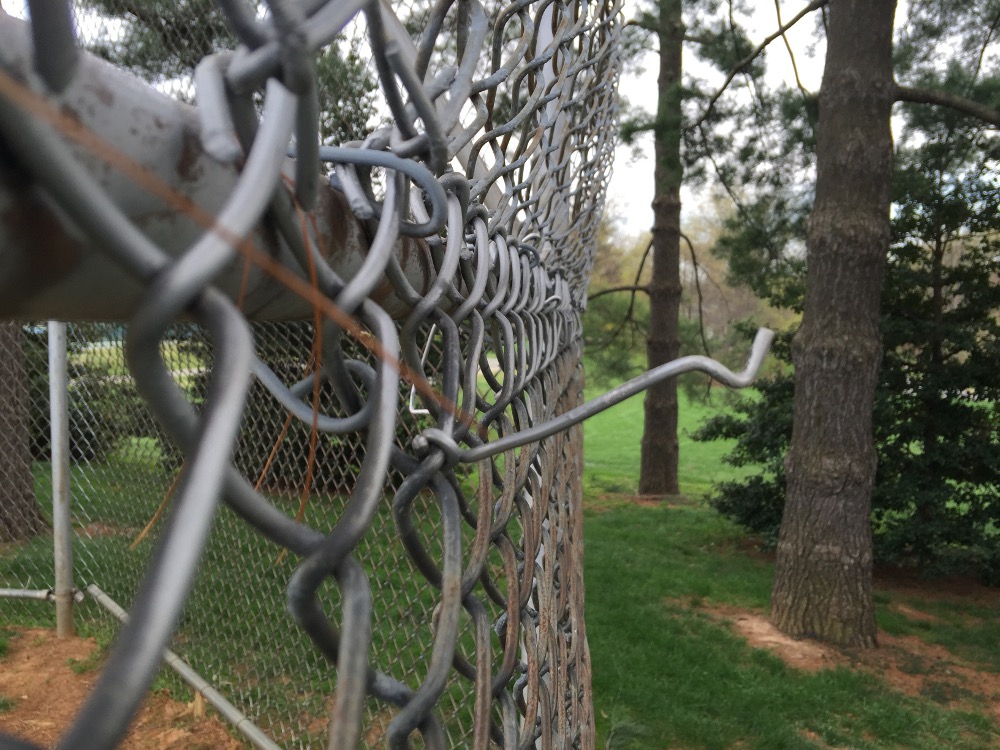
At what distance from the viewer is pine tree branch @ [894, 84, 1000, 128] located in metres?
4.95

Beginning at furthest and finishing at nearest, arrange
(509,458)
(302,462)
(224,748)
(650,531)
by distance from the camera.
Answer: (650,531) → (302,462) → (224,748) → (509,458)

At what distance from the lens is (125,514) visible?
4.13m

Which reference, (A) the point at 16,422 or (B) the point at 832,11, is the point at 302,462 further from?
(B) the point at 832,11

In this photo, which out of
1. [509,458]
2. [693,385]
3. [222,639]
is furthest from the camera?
[693,385]

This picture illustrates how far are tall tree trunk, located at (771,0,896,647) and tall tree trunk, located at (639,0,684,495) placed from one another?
2.94 meters

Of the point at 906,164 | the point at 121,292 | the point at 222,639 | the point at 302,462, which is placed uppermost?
the point at 906,164

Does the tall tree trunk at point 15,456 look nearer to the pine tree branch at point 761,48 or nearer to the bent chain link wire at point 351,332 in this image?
the bent chain link wire at point 351,332

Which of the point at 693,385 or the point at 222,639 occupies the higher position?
the point at 693,385

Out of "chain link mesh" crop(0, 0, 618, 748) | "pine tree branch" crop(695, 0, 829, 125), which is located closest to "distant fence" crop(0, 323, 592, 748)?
"chain link mesh" crop(0, 0, 618, 748)

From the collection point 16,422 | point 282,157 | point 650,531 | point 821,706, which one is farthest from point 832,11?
point 16,422

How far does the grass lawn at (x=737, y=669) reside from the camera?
3.69 m

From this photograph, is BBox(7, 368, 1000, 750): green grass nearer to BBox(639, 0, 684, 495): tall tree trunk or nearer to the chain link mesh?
the chain link mesh

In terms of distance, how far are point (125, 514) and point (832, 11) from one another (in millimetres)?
5277

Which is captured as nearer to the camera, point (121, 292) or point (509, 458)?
point (121, 292)
